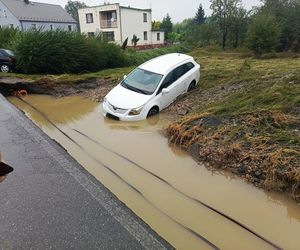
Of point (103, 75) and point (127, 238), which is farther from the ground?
point (127, 238)

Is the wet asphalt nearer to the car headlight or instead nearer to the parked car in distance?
the car headlight

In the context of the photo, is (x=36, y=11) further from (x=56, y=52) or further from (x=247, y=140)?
(x=247, y=140)

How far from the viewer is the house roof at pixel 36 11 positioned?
42.4 m

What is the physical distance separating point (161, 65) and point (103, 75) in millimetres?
6520

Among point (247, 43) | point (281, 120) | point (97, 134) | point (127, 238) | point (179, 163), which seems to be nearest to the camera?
point (127, 238)

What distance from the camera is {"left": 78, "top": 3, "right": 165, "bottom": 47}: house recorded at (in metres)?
40.9

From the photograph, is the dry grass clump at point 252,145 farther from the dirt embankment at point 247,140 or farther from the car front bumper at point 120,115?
the car front bumper at point 120,115

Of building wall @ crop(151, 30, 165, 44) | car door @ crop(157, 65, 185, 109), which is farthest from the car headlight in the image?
building wall @ crop(151, 30, 165, 44)

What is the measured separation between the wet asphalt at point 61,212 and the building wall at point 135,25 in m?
38.6

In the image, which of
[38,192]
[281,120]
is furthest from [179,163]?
[38,192]

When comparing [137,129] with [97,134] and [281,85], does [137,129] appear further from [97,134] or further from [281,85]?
[281,85]

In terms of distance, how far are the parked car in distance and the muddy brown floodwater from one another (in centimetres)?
1066

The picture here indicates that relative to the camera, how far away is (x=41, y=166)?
486 cm

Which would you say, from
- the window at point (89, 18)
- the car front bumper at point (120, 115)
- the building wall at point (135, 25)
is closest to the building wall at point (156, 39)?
the building wall at point (135, 25)
